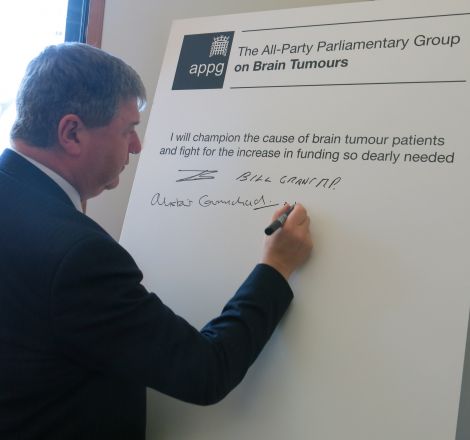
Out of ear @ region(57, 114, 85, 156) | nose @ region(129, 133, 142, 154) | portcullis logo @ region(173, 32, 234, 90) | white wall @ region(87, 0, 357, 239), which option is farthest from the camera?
white wall @ region(87, 0, 357, 239)

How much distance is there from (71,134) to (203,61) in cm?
44

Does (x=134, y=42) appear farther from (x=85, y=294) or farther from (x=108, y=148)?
(x=85, y=294)

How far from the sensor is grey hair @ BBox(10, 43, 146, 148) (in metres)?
0.85

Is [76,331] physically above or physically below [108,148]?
below

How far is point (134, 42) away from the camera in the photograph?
1611mm

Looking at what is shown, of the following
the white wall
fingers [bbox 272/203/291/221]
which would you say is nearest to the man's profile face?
fingers [bbox 272/203/291/221]

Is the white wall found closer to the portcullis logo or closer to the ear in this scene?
the portcullis logo

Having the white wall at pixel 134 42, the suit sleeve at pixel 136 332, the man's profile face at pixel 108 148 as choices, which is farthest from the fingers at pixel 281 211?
the white wall at pixel 134 42
